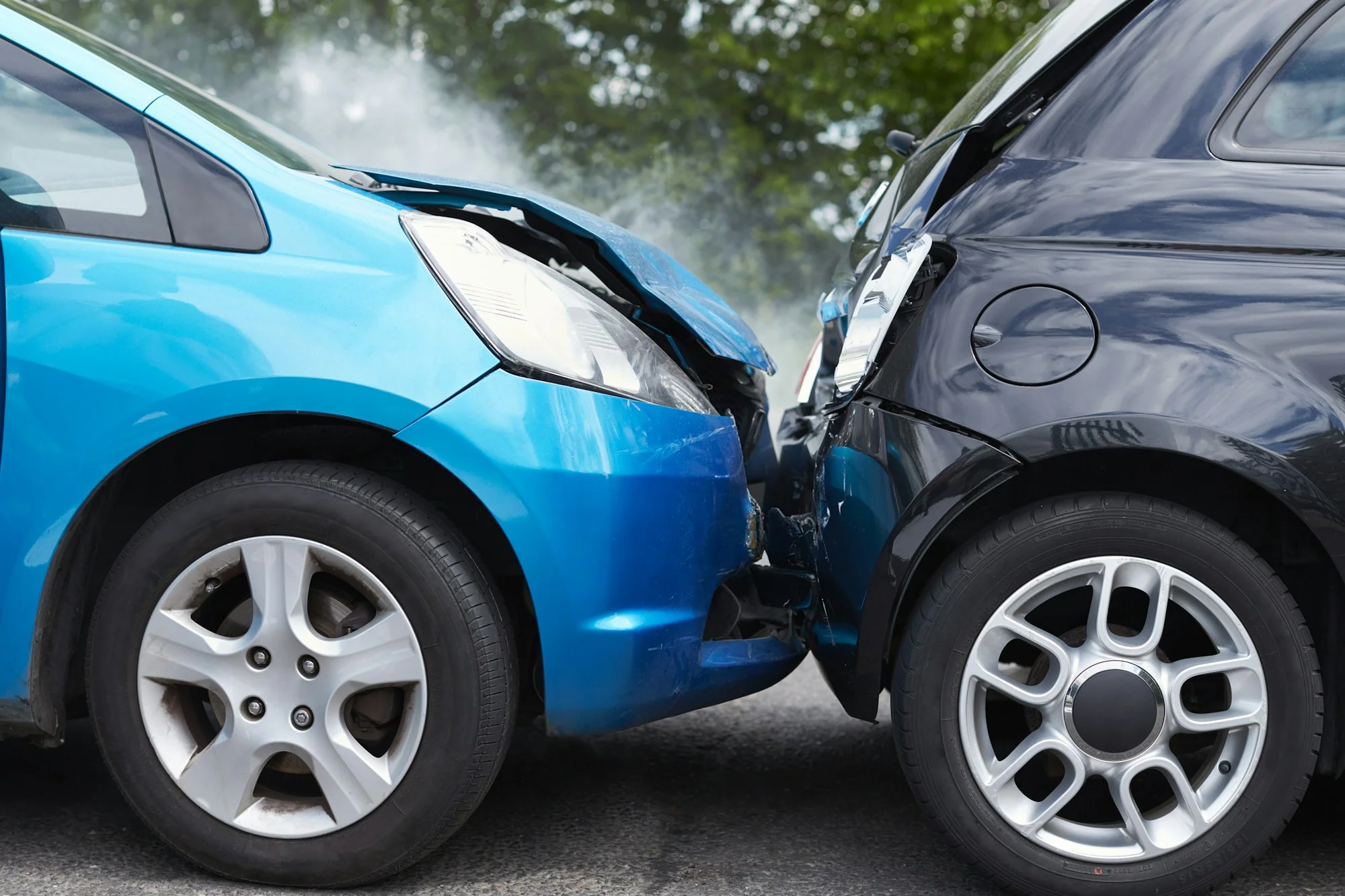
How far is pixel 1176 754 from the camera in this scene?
2.06 m

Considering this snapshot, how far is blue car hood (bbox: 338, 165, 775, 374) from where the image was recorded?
2229 millimetres

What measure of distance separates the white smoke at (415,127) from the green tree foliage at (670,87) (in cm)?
8

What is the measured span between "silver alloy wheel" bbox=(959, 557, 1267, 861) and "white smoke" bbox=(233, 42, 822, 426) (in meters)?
11.6

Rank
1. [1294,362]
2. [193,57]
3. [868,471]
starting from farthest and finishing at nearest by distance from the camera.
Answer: [193,57] → [868,471] → [1294,362]

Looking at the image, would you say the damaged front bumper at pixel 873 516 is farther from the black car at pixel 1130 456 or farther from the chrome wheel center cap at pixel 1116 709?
the chrome wheel center cap at pixel 1116 709

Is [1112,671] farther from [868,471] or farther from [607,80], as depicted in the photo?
[607,80]

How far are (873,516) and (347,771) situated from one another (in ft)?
3.10

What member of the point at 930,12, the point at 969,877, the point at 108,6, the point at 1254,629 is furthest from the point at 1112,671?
the point at 108,6

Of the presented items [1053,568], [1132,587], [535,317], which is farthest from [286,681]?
[1132,587]

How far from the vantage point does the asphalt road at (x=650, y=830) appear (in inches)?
82.3

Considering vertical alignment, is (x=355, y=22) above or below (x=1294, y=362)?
above

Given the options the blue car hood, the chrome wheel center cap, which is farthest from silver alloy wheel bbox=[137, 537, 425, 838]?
the chrome wheel center cap

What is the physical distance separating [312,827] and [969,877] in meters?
1.12

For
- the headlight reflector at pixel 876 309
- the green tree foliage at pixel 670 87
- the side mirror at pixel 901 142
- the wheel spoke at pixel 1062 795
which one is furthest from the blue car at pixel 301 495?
the green tree foliage at pixel 670 87
